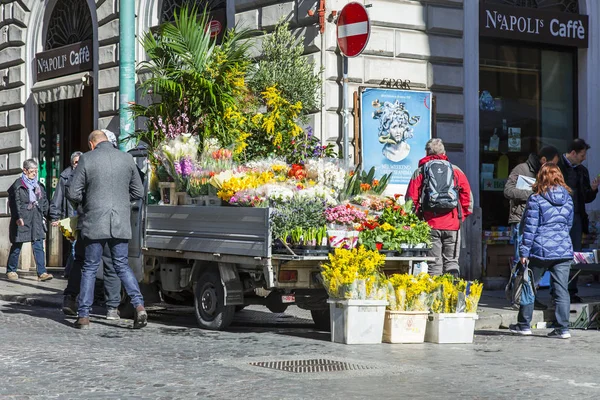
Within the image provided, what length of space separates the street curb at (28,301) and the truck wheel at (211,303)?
3.16m

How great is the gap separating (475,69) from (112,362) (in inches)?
333

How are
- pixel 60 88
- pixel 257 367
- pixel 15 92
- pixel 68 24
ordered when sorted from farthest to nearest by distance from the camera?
pixel 15 92 → pixel 68 24 → pixel 60 88 → pixel 257 367

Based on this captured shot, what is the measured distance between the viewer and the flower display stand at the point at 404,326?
952 cm

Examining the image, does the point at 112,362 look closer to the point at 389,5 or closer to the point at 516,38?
the point at 389,5

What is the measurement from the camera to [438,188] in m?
11.4

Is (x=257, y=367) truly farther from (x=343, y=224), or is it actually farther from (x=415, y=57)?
(x=415, y=57)

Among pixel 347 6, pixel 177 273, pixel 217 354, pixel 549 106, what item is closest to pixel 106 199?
pixel 177 273

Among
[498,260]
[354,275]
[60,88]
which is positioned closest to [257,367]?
[354,275]

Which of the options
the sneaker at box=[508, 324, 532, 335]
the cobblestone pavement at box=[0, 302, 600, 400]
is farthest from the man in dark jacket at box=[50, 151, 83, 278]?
the sneaker at box=[508, 324, 532, 335]

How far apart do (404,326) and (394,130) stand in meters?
5.07

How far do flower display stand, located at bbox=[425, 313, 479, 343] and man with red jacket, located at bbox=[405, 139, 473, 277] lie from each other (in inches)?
71.8

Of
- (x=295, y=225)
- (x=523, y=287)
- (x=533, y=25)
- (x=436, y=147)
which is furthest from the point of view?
(x=533, y=25)

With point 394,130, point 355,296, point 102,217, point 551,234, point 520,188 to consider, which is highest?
point 394,130

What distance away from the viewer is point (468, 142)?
14.9 meters
